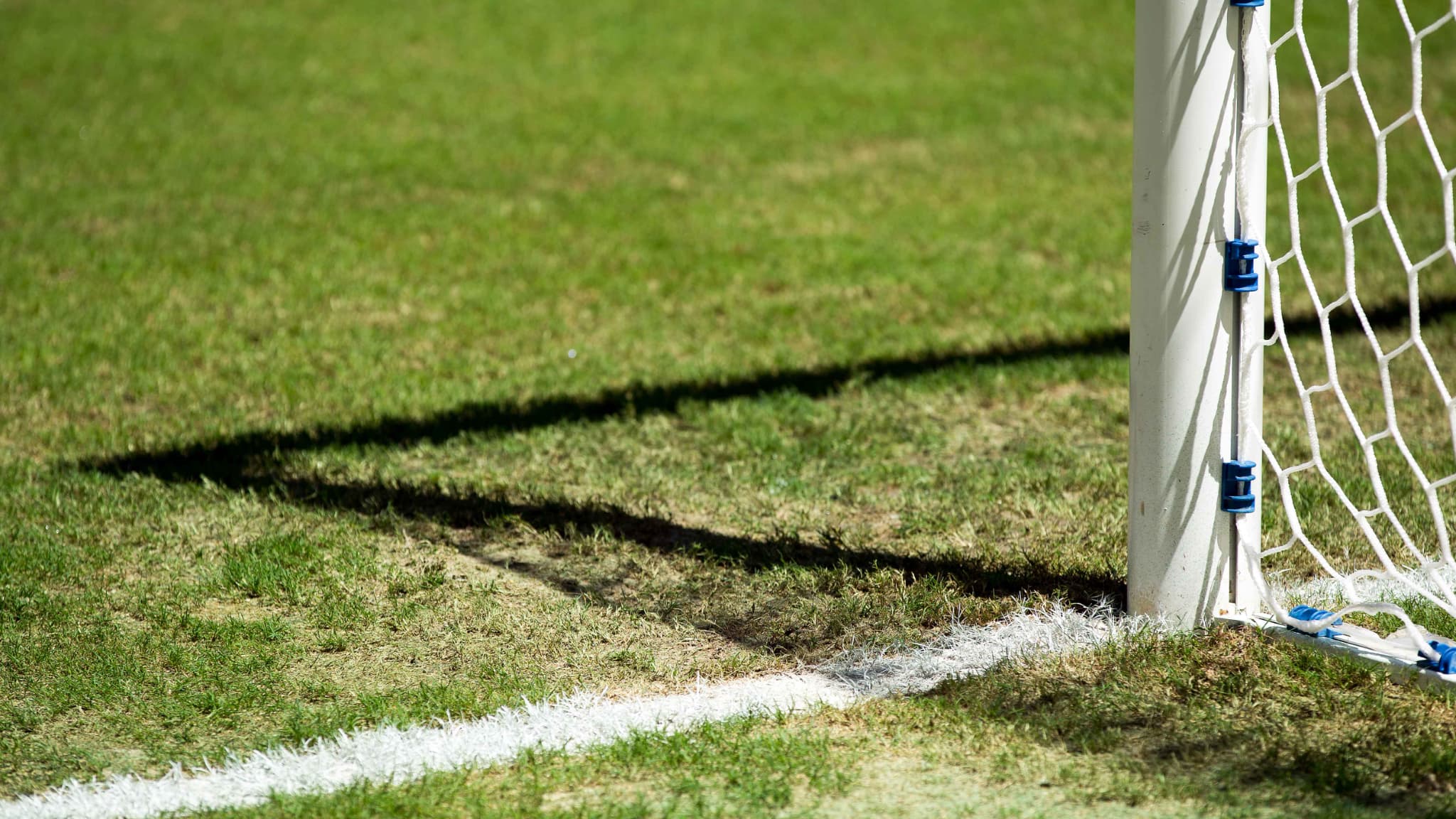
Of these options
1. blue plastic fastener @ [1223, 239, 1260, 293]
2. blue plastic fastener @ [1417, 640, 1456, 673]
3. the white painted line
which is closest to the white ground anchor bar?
blue plastic fastener @ [1417, 640, 1456, 673]

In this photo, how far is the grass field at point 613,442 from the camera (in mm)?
2828

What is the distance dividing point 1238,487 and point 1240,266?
49cm

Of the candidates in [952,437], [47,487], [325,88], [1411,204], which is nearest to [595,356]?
[952,437]

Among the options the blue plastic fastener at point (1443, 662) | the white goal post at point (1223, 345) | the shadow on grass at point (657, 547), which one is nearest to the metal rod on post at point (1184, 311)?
the white goal post at point (1223, 345)

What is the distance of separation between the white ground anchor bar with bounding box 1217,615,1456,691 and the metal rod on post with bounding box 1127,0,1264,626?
0.05 meters

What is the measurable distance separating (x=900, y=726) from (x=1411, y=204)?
20.1 ft

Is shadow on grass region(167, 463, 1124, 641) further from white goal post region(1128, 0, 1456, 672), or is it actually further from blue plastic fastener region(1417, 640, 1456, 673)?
blue plastic fastener region(1417, 640, 1456, 673)

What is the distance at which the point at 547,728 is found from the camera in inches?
116

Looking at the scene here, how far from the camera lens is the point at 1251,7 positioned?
9.82 ft

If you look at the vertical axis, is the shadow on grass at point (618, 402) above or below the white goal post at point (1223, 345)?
below

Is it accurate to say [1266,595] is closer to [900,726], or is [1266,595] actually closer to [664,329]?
[900,726]

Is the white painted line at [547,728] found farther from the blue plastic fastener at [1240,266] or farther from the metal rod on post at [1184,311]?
the blue plastic fastener at [1240,266]

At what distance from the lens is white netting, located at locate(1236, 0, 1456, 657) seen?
3.04 m

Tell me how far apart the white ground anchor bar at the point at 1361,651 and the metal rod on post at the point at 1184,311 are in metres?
0.05
